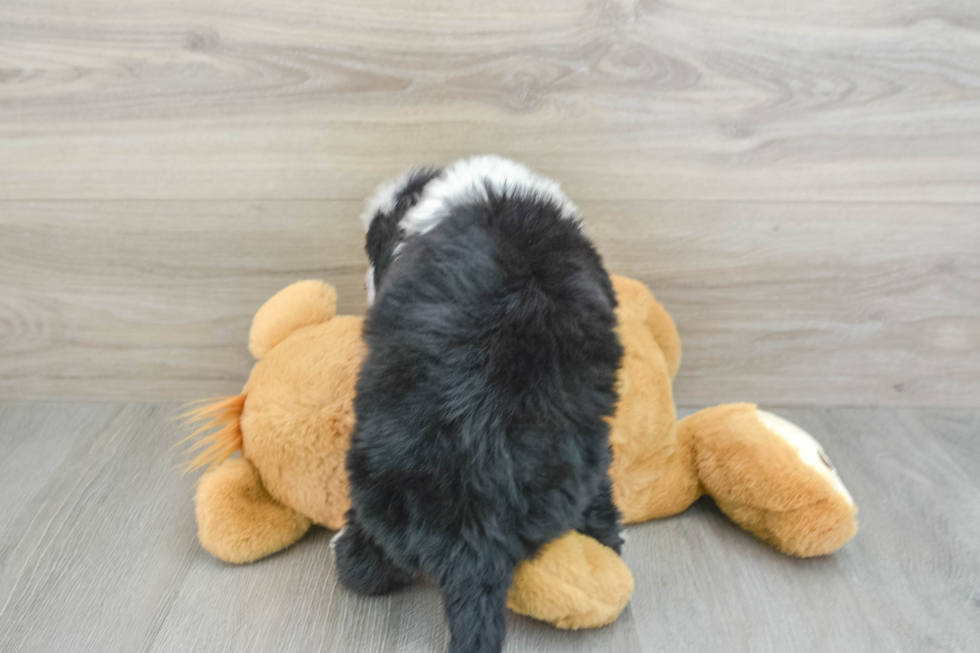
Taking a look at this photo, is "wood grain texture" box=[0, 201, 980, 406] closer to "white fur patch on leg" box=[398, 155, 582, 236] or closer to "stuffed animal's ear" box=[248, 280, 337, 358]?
"stuffed animal's ear" box=[248, 280, 337, 358]

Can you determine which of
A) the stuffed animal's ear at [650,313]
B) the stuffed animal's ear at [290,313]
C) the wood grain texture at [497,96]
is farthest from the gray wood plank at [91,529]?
the stuffed animal's ear at [650,313]

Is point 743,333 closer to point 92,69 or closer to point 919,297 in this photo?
point 919,297

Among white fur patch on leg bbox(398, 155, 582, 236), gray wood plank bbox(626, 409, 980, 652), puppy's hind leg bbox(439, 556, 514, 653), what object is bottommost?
gray wood plank bbox(626, 409, 980, 652)

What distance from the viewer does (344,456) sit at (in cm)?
64

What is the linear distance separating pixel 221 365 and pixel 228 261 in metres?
0.16

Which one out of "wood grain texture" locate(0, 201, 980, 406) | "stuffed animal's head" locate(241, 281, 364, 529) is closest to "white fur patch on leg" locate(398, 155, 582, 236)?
"stuffed animal's head" locate(241, 281, 364, 529)

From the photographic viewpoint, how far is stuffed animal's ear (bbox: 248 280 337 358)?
2.44 feet

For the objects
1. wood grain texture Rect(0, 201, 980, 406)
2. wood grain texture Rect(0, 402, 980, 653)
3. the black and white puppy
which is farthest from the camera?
wood grain texture Rect(0, 201, 980, 406)

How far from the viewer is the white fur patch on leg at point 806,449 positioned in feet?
2.22

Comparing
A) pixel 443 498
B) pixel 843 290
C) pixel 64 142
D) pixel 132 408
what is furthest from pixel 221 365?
pixel 843 290

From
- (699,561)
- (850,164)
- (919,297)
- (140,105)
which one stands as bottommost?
(699,561)

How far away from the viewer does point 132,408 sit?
96cm

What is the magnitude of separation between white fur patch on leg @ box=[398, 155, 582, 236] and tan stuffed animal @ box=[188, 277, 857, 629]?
16cm

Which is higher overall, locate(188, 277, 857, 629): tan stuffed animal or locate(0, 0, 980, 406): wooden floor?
locate(0, 0, 980, 406): wooden floor
